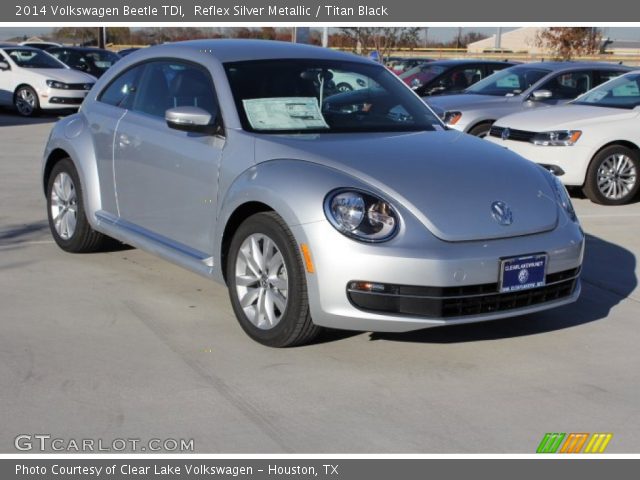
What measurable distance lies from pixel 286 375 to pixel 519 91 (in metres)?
9.57

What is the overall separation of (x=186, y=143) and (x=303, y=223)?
52.0 inches

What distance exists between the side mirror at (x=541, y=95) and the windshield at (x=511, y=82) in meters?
0.37

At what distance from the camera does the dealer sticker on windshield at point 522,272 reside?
16.1 ft

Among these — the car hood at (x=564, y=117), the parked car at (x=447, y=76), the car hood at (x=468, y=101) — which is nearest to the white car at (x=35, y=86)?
the parked car at (x=447, y=76)

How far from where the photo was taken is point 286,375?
4.80 metres

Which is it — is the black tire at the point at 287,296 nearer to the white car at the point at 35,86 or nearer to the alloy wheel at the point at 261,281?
the alloy wheel at the point at 261,281

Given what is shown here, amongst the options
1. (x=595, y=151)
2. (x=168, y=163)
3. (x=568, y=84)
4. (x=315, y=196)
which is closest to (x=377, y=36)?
(x=568, y=84)

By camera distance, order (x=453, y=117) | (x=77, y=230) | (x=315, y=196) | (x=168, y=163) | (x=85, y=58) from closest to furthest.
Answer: (x=315, y=196) < (x=168, y=163) < (x=77, y=230) < (x=453, y=117) < (x=85, y=58)

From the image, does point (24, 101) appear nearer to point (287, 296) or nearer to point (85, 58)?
point (85, 58)

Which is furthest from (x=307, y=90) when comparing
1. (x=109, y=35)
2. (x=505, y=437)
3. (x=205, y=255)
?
(x=109, y=35)

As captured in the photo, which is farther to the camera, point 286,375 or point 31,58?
point 31,58

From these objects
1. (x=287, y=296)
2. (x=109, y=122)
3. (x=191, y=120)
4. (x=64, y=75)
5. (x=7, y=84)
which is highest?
(x=191, y=120)

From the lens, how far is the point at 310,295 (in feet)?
15.9

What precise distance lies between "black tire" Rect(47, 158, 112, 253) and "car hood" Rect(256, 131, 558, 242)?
6.87 ft
